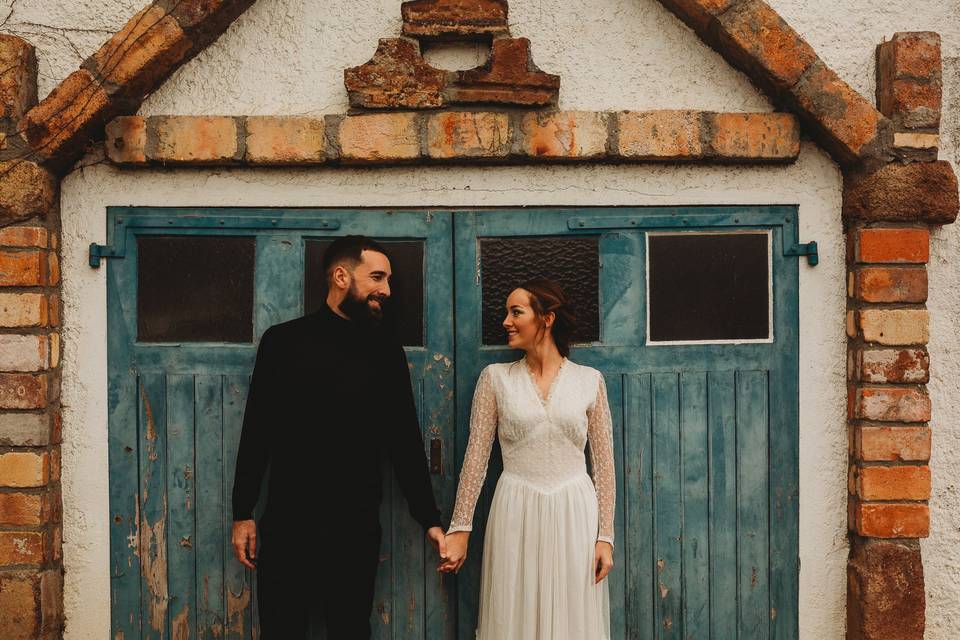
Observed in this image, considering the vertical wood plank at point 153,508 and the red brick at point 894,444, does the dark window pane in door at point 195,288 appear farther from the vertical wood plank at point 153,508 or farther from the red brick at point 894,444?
the red brick at point 894,444

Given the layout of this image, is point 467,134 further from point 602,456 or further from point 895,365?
point 895,365

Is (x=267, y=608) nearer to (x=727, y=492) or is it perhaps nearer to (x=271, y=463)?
(x=271, y=463)

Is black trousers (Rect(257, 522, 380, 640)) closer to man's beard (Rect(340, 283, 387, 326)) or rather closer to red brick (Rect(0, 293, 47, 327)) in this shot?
man's beard (Rect(340, 283, 387, 326))

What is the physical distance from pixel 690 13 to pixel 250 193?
1992mm

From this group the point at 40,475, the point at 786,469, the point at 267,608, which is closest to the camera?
the point at 267,608

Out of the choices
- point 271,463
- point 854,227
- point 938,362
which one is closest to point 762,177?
point 854,227

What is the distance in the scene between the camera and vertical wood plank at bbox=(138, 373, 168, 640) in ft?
10.1

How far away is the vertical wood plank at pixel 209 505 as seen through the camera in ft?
10.1

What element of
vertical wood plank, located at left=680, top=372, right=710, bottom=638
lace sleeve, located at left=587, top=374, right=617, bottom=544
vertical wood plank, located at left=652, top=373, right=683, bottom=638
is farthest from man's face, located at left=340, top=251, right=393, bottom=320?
vertical wood plank, located at left=680, top=372, right=710, bottom=638

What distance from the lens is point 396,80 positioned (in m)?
3.00

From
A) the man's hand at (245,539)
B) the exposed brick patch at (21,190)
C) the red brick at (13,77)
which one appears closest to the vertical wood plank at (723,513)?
the man's hand at (245,539)

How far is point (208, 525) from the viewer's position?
309 centimetres

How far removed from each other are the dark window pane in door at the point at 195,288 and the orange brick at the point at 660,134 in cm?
165

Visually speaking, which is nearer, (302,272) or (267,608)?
(267,608)
